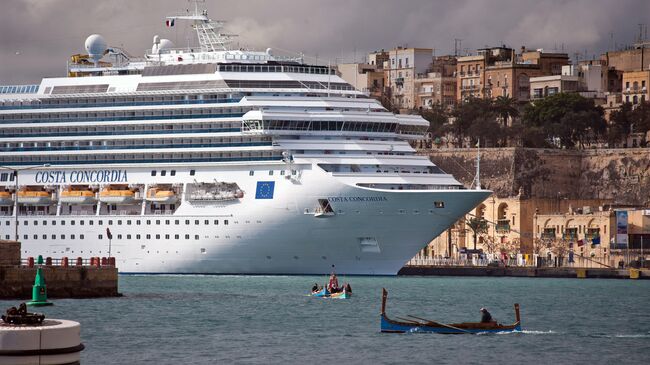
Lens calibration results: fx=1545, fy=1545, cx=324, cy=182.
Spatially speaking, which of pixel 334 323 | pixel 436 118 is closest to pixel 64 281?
pixel 334 323

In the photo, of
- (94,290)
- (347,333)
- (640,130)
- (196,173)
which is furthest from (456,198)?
(640,130)

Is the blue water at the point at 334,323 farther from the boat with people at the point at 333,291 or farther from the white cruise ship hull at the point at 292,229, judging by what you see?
the white cruise ship hull at the point at 292,229

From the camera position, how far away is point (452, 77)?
497 feet

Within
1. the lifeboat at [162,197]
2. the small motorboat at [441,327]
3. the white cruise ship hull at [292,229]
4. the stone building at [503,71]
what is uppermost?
the stone building at [503,71]

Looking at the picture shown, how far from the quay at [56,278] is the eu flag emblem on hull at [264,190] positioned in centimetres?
1681

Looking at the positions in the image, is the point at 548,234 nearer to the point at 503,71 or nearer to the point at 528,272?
the point at 528,272

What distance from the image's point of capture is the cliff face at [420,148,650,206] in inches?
4739

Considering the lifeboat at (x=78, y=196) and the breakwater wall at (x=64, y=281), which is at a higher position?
the lifeboat at (x=78, y=196)

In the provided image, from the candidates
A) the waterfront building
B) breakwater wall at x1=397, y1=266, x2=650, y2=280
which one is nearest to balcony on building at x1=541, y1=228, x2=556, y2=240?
breakwater wall at x1=397, y1=266, x2=650, y2=280

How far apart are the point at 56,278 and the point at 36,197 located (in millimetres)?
27900

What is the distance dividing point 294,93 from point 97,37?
50.6 feet

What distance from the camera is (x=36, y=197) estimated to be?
275ft

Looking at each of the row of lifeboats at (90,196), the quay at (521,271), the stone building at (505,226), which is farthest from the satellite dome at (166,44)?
the stone building at (505,226)

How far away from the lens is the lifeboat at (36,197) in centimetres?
8350
